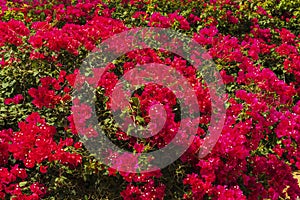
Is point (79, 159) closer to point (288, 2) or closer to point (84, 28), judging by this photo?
point (84, 28)

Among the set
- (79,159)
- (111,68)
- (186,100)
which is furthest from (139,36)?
(79,159)

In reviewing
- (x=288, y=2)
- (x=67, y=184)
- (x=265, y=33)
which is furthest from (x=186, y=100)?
(x=288, y=2)

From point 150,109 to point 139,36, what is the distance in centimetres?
167

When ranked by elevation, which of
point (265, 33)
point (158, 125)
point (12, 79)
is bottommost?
point (265, 33)

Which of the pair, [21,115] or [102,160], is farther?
[21,115]

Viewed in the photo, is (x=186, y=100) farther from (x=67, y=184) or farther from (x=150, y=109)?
(x=67, y=184)

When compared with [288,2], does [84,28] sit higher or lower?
higher

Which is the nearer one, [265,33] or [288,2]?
[265,33]

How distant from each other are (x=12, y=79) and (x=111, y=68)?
89cm

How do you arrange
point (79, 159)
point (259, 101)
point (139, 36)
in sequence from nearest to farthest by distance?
point (79, 159), point (259, 101), point (139, 36)

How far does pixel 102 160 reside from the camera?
132 inches

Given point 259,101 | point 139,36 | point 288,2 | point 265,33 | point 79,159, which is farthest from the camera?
point 288,2

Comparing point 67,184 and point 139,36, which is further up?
point 139,36

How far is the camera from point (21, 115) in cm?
378
